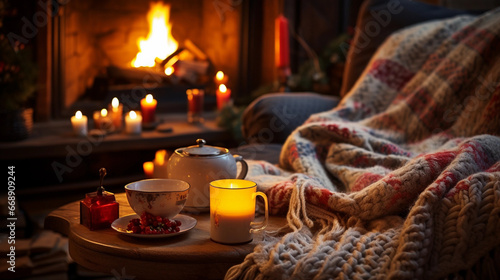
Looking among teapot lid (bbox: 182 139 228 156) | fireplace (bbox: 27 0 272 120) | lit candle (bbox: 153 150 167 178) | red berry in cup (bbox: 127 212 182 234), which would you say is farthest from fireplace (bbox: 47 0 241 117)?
red berry in cup (bbox: 127 212 182 234)

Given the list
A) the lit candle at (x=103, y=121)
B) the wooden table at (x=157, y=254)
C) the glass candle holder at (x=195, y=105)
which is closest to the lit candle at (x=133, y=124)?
the lit candle at (x=103, y=121)

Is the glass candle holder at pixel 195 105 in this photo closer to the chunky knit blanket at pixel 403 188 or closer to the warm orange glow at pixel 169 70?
the warm orange glow at pixel 169 70

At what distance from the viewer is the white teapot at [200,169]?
3.58ft

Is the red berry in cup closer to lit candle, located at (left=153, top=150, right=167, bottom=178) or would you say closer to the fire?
lit candle, located at (left=153, top=150, right=167, bottom=178)

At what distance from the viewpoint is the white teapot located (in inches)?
43.0

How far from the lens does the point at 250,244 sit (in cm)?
96

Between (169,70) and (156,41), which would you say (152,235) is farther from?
(156,41)

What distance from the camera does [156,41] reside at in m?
3.04

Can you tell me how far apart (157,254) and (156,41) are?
2271 mm

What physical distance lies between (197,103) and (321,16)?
2.92 feet

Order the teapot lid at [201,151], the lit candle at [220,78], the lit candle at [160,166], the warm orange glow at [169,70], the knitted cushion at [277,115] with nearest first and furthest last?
the teapot lid at [201,151] → the lit candle at [160,166] → the knitted cushion at [277,115] → the lit candle at [220,78] → the warm orange glow at [169,70]

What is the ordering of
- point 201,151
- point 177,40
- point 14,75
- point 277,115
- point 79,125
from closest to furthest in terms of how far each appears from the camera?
point 201,151
point 277,115
point 14,75
point 79,125
point 177,40

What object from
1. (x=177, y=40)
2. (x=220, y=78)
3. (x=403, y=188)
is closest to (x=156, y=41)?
(x=177, y=40)

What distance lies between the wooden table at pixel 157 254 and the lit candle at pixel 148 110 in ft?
5.15
